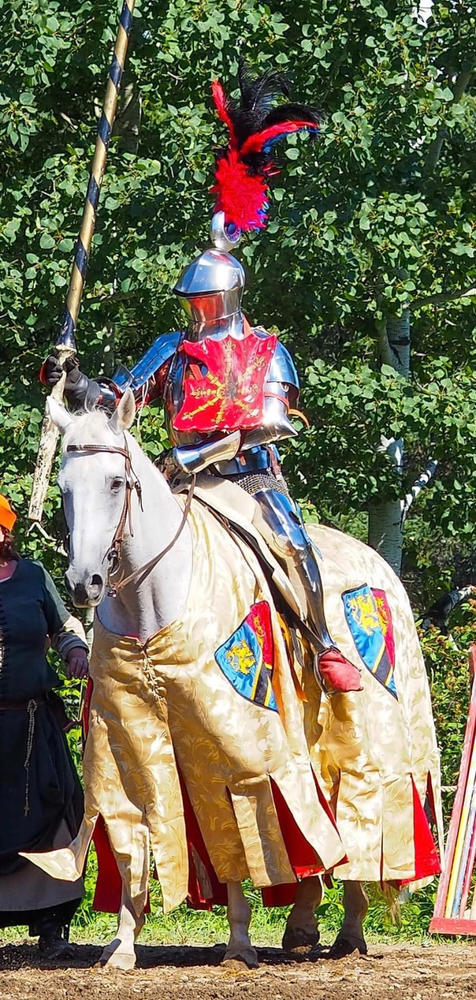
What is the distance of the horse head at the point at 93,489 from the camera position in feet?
17.5

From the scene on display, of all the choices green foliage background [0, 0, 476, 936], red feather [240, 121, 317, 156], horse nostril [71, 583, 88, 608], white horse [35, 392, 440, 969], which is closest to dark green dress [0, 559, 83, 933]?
white horse [35, 392, 440, 969]

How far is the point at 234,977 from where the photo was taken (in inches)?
231

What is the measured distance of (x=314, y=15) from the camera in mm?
13250

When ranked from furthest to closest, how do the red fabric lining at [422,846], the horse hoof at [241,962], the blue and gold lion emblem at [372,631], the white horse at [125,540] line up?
the red fabric lining at [422,846] → the blue and gold lion emblem at [372,631] → the horse hoof at [241,962] → the white horse at [125,540]

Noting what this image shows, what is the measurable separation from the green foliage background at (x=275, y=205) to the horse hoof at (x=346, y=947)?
5.57 meters

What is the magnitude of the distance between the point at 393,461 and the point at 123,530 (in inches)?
348

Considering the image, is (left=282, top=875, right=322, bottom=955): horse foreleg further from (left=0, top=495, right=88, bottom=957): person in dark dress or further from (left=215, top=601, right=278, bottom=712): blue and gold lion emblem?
(left=215, top=601, right=278, bottom=712): blue and gold lion emblem

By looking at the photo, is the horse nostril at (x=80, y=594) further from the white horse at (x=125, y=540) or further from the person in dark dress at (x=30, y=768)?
the person in dark dress at (x=30, y=768)

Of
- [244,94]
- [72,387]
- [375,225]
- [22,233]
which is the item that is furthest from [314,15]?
[72,387]

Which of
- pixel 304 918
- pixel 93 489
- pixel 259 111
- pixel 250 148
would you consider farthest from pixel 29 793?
pixel 259 111

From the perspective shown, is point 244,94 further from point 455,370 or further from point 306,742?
point 455,370

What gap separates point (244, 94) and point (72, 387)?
2.03m

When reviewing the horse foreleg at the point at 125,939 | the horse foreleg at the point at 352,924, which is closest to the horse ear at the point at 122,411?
the horse foreleg at the point at 125,939

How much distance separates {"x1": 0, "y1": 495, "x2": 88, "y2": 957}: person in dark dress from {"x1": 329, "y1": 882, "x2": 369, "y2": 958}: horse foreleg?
1077mm
